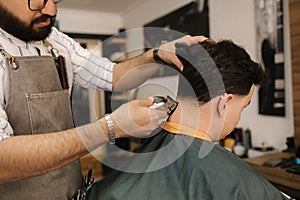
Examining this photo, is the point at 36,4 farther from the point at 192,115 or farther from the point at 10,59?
the point at 192,115

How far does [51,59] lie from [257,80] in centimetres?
86

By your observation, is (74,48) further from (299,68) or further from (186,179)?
(299,68)

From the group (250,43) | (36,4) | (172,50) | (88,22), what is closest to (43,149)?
(36,4)

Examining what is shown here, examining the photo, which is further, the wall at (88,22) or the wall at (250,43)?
the wall at (88,22)

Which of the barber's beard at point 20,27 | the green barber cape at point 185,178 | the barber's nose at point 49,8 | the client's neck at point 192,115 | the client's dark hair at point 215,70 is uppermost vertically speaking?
the barber's nose at point 49,8

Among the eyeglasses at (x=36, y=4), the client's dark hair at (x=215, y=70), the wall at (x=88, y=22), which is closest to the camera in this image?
the eyeglasses at (x=36, y=4)

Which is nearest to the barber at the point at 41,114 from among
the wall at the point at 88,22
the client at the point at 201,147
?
the client at the point at 201,147

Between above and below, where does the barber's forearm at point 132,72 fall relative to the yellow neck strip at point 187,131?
above

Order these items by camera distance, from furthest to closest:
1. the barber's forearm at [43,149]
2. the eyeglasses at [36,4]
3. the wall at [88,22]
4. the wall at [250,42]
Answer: the wall at [88,22], the wall at [250,42], the eyeglasses at [36,4], the barber's forearm at [43,149]

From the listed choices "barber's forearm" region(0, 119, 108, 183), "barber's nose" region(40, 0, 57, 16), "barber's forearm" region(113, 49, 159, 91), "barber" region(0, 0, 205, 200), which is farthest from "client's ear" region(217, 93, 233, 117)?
"barber's nose" region(40, 0, 57, 16)

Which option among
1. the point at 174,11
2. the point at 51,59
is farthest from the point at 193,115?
the point at 174,11

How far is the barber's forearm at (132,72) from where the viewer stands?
1452mm

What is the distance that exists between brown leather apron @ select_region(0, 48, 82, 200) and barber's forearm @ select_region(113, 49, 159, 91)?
0.33 metres

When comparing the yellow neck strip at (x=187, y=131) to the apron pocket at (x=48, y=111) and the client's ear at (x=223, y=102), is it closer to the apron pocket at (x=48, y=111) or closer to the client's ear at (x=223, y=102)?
the client's ear at (x=223, y=102)
